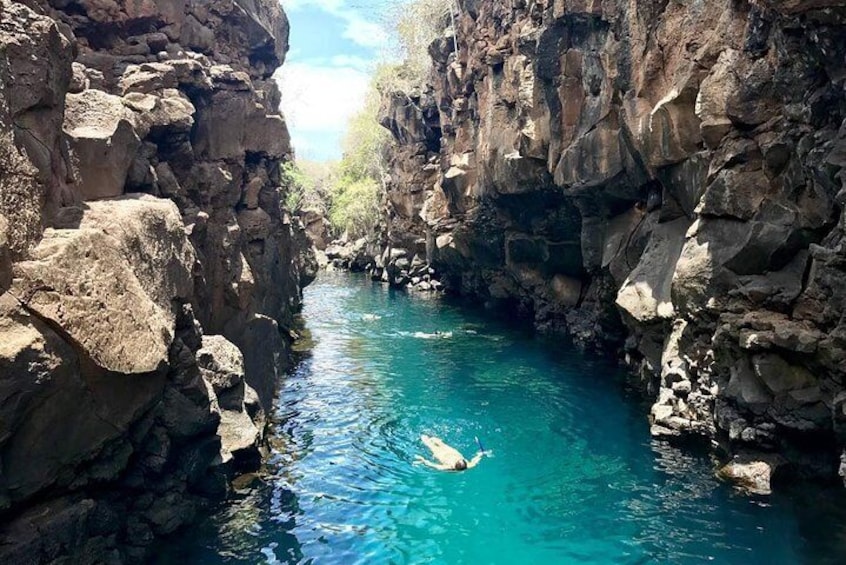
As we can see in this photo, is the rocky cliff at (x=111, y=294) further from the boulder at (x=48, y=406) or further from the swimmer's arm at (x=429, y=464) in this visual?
the swimmer's arm at (x=429, y=464)

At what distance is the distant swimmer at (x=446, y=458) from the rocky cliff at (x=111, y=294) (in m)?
4.63

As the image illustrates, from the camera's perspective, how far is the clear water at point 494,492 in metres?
12.9

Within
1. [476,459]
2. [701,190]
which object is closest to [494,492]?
[476,459]

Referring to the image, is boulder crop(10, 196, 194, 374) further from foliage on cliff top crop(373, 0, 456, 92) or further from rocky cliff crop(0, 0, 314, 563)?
foliage on cliff top crop(373, 0, 456, 92)

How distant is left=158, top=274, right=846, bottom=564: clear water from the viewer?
12.9 metres

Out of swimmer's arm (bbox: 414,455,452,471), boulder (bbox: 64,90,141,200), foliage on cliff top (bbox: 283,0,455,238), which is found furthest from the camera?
foliage on cliff top (bbox: 283,0,455,238)

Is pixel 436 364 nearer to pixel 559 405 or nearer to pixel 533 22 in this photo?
pixel 559 405

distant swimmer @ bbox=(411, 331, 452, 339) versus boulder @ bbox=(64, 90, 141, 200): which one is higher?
boulder @ bbox=(64, 90, 141, 200)

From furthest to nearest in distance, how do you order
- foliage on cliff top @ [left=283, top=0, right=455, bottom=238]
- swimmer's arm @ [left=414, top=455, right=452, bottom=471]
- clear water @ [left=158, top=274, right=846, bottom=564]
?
foliage on cliff top @ [left=283, top=0, right=455, bottom=238], swimmer's arm @ [left=414, top=455, right=452, bottom=471], clear water @ [left=158, top=274, right=846, bottom=564]

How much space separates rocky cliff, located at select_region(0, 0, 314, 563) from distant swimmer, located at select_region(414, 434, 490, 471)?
4630mm

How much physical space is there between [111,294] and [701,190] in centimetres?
1504

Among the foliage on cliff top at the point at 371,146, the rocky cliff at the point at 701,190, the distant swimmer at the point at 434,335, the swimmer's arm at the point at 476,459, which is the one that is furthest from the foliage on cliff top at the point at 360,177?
the swimmer's arm at the point at 476,459

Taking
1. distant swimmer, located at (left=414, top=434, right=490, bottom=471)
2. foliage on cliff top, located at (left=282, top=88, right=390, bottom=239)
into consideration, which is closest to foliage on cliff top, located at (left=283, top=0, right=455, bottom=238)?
foliage on cliff top, located at (left=282, top=88, right=390, bottom=239)

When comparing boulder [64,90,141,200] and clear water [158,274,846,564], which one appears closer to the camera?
clear water [158,274,846,564]
